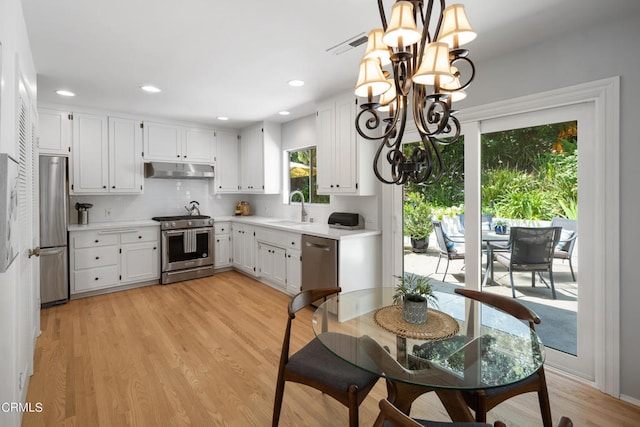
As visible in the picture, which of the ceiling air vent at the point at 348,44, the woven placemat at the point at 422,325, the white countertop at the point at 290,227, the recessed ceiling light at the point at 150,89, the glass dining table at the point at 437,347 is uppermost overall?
the recessed ceiling light at the point at 150,89

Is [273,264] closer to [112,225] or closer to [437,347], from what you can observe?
[112,225]

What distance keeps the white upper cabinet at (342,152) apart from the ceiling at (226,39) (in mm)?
232

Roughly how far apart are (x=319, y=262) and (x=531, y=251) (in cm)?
198

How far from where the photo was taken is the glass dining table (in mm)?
1260

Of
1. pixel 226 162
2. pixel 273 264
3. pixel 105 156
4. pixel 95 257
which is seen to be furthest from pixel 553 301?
pixel 105 156

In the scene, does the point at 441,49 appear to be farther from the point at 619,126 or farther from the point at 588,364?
the point at 588,364

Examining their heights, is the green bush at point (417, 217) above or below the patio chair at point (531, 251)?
above

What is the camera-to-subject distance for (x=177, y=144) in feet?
16.8

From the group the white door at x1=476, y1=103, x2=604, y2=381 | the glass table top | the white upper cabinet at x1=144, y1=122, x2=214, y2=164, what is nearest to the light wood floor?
the white door at x1=476, y1=103, x2=604, y2=381

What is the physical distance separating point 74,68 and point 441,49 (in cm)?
329

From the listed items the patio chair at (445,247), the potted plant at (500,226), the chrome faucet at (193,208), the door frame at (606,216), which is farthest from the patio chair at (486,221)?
the chrome faucet at (193,208)

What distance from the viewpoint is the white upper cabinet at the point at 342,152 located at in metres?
3.56

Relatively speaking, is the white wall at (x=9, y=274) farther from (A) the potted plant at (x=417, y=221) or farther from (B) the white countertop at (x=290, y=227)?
(A) the potted plant at (x=417, y=221)

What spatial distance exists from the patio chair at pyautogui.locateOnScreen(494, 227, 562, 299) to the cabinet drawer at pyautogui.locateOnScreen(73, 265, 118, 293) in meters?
4.59
